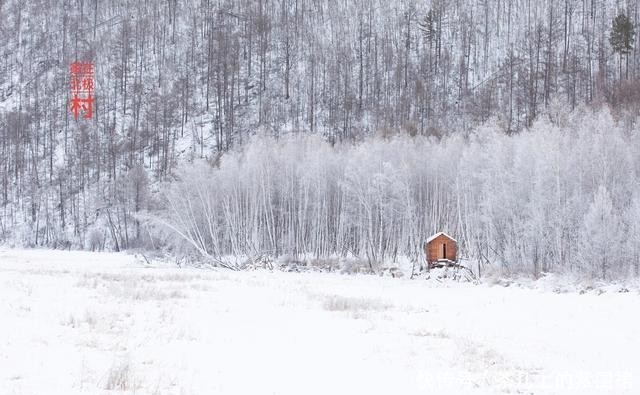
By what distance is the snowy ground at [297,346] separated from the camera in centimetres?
798

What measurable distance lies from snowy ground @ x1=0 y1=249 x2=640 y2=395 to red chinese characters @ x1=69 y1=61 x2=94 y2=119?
90948mm

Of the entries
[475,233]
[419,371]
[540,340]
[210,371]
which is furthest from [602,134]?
[210,371]

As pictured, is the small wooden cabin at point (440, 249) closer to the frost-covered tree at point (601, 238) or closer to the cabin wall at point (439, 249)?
the cabin wall at point (439, 249)

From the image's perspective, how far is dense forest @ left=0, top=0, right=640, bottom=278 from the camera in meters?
55.9

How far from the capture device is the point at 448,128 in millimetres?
80188

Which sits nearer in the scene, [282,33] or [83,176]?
[83,176]

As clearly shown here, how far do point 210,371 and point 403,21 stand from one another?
4451 inches

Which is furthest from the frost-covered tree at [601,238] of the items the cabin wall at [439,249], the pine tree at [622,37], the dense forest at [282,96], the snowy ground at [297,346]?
the pine tree at [622,37]

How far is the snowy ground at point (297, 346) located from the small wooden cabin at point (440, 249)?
21.0m

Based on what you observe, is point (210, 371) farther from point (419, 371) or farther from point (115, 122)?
point (115, 122)

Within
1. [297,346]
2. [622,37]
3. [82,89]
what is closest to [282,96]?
[82,89]

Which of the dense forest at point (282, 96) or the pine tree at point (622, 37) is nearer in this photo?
the dense forest at point (282, 96)

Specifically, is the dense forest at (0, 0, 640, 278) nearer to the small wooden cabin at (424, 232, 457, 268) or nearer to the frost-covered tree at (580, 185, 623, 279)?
the small wooden cabin at (424, 232, 457, 268)

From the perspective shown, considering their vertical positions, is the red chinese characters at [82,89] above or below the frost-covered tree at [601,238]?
above
